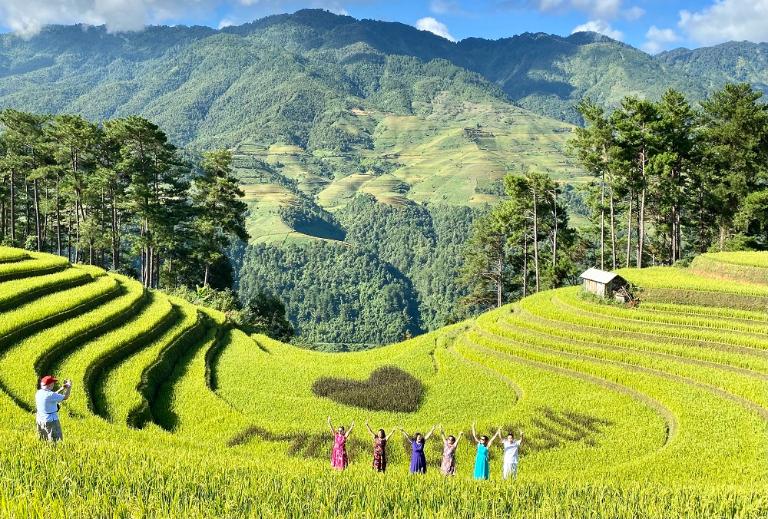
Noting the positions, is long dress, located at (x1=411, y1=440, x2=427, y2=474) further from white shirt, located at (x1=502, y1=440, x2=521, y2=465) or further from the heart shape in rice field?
the heart shape in rice field

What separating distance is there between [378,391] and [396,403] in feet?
5.23

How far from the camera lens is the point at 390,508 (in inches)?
349

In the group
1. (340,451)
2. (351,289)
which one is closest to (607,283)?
(340,451)

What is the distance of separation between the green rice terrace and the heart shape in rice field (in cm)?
17

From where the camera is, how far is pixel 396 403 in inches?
990

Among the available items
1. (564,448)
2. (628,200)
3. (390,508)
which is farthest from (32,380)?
(628,200)

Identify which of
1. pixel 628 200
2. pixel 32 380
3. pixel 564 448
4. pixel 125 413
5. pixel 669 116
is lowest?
pixel 564 448

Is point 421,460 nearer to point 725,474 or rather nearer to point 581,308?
point 725,474

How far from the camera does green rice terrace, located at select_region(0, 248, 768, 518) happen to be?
9.07 metres

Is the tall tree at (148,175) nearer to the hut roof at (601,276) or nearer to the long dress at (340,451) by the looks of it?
the hut roof at (601,276)

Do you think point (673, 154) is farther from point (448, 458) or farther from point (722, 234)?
point (448, 458)

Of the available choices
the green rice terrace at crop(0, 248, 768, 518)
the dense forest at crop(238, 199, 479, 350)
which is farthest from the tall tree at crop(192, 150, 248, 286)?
the dense forest at crop(238, 199, 479, 350)

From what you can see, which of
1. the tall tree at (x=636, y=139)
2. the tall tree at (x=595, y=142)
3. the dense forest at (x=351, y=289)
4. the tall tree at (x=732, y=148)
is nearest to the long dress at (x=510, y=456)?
the tall tree at (x=636, y=139)

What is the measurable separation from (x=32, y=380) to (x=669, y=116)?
50.2 metres
